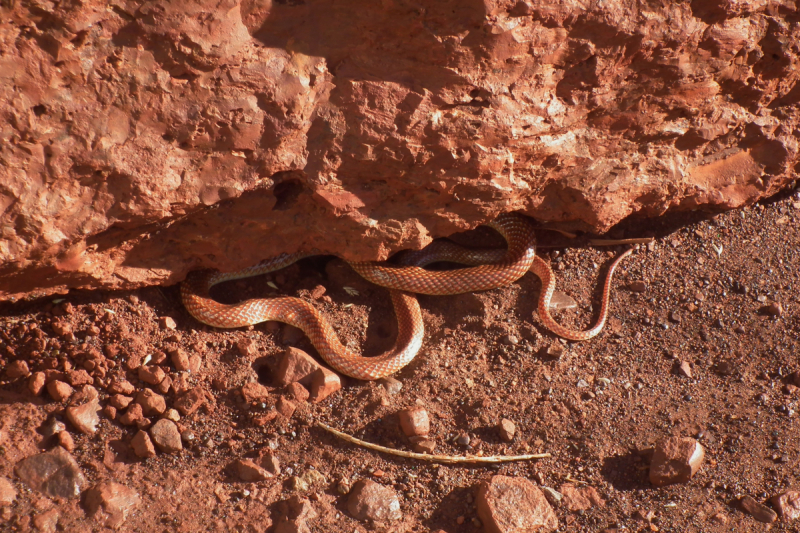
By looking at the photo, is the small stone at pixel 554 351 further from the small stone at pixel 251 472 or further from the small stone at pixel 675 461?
the small stone at pixel 251 472

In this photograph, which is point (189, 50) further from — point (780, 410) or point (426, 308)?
point (780, 410)

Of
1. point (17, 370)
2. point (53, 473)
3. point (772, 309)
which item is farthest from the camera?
point (772, 309)

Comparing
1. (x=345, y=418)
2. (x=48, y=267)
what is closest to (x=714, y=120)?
(x=345, y=418)

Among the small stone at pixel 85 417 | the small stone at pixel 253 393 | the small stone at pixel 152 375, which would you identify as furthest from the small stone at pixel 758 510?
the small stone at pixel 85 417

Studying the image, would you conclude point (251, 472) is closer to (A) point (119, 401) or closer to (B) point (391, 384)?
(A) point (119, 401)

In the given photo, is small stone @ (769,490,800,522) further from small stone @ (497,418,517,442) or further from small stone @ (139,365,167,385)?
small stone @ (139,365,167,385)

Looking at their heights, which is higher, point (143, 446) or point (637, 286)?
point (637, 286)

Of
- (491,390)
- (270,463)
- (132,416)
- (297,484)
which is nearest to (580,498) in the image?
(491,390)
